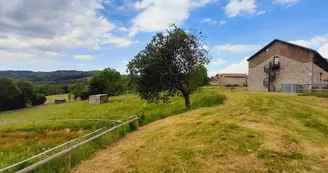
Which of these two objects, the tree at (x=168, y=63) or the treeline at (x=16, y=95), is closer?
the tree at (x=168, y=63)

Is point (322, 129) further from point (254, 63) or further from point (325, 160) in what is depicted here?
point (254, 63)

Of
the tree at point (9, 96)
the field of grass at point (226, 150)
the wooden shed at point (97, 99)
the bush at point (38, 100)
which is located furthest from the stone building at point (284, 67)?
the bush at point (38, 100)

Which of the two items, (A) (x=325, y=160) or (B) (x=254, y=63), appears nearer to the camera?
(A) (x=325, y=160)

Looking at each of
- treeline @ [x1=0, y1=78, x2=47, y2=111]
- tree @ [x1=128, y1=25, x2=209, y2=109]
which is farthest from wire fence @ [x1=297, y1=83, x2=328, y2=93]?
treeline @ [x1=0, y1=78, x2=47, y2=111]

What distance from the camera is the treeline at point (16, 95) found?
238ft

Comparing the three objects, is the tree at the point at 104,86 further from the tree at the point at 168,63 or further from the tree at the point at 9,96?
the tree at the point at 168,63

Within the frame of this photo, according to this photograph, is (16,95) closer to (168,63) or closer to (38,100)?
(38,100)

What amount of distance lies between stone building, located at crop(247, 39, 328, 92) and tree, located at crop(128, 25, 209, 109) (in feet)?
82.8

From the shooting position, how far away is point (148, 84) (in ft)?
68.8

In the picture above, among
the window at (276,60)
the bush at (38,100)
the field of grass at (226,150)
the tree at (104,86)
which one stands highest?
the window at (276,60)

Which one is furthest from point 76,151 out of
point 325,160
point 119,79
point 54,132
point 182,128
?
point 119,79

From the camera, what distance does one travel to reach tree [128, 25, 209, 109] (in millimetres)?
19828

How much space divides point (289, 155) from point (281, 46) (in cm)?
4133

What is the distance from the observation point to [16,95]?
246 feet
